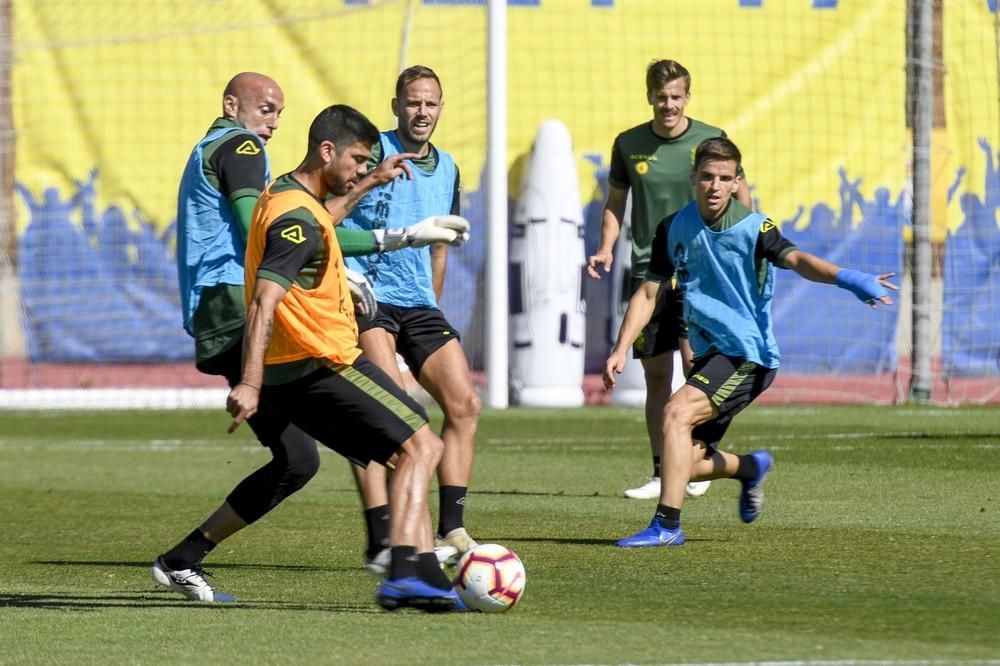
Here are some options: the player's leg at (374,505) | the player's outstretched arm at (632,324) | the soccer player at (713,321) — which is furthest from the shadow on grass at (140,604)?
the player's outstretched arm at (632,324)

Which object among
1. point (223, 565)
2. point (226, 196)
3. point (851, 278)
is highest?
point (226, 196)

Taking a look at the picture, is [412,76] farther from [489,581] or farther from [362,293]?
[489,581]

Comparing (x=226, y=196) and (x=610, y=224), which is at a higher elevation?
(x=226, y=196)

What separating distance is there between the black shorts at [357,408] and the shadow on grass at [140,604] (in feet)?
1.88

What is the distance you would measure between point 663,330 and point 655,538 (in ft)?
8.42

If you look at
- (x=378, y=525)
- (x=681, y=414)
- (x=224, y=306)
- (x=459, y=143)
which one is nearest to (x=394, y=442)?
(x=378, y=525)

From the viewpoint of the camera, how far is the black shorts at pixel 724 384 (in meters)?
9.04

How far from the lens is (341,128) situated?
22.5 ft

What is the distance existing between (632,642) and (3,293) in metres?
15.4

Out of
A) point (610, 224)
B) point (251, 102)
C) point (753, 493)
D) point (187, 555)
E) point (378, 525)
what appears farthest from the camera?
point (610, 224)

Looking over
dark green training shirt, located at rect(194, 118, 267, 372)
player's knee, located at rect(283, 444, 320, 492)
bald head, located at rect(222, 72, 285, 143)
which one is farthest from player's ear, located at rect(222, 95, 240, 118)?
player's knee, located at rect(283, 444, 320, 492)

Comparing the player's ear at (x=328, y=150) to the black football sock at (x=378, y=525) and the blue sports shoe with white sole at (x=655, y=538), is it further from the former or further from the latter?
the blue sports shoe with white sole at (x=655, y=538)

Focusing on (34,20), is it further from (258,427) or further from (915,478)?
(258,427)

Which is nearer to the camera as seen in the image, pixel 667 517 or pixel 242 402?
pixel 242 402
